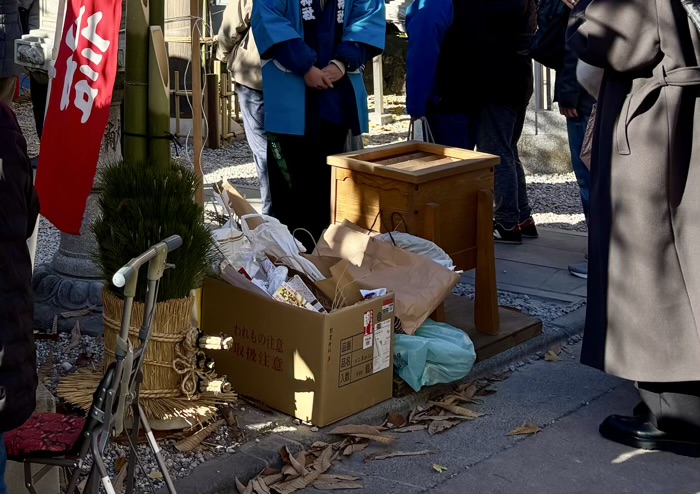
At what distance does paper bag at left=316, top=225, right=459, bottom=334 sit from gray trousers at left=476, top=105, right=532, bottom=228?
7.45 ft

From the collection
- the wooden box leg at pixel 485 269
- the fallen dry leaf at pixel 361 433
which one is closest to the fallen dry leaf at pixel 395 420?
the fallen dry leaf at pixel 361 433

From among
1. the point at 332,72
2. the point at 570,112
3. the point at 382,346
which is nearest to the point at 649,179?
the point at 382,346

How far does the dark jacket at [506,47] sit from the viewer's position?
646cm

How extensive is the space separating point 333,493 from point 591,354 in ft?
4.03

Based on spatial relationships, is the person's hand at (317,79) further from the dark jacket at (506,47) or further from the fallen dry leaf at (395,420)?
the fallen dry leaf at (395,420)

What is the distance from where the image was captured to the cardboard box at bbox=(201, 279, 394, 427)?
4.14 m

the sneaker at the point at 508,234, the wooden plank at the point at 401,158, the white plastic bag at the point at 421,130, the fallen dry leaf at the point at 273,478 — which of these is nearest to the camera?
the fallen dry leaf at the point at 273,478

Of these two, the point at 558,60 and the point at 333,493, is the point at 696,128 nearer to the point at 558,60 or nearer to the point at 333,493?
the point at 333,493

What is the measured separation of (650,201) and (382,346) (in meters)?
1.26

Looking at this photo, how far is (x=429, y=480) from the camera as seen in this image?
13.0 ft

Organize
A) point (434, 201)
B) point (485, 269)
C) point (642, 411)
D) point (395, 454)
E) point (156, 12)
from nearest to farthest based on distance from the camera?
point (156, 12) → point (395, 454) → point (642, 411) → point (434, 201) → point (485, 269)

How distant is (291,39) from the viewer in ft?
17.8

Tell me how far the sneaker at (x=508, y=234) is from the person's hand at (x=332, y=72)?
200 centimetres

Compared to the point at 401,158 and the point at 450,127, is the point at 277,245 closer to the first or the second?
the point at 401,158
